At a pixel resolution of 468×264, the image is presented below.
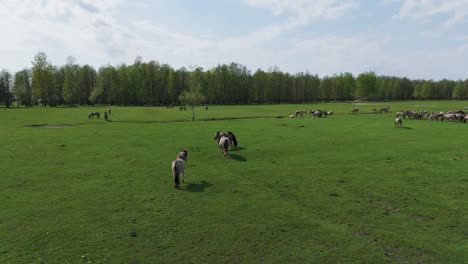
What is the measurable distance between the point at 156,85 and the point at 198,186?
128934 millimetres

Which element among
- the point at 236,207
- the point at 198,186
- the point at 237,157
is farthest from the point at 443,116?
the point at 236,207

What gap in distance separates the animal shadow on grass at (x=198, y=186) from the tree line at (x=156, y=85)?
304 ft

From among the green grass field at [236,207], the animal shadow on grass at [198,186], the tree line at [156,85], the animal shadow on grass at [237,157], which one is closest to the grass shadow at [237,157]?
the animal shadow on grass at [237,157]

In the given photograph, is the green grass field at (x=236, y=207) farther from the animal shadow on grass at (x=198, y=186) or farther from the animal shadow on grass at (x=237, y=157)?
the animal shadow on grass at (x=237, y=157)

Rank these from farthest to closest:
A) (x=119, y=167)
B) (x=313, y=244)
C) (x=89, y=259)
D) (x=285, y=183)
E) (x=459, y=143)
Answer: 1. (x=459, y=143)
2. (x=119, y=167)
3. (x=285, y=183)
4. (x=313, y=244)
5. (x=89, y=259)

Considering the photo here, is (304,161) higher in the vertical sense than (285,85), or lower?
lower

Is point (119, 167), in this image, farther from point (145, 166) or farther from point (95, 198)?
point (95, 198)

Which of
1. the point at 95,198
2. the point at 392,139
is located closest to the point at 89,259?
the point at 95,198

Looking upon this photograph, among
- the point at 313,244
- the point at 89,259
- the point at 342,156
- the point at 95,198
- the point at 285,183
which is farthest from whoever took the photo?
the point at 342,156

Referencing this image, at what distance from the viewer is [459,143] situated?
29.9 m

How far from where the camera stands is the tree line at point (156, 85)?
123 meters

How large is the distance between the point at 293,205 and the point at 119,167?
495 inches

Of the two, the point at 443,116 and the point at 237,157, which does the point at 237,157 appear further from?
the point at 443,116

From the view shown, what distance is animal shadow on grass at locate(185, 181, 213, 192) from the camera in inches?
649
